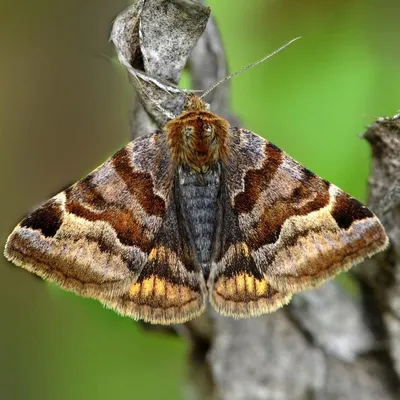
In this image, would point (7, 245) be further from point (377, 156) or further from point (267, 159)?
point (377, 156)

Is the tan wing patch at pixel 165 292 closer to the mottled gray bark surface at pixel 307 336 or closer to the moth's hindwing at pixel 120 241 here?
the moth's hindwing at pixel 120 241

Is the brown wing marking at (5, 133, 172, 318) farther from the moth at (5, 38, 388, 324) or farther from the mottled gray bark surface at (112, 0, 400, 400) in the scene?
the mottled gray bark surface at (112, 0, 400, 400)

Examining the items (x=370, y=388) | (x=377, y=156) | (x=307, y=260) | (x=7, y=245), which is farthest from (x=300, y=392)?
(x=7, y=245)

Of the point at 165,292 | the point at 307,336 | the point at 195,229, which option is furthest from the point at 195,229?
the point at 307,336

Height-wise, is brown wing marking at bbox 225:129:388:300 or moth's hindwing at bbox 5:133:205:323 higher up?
moth's hindwing at bbox 5:133:205:323

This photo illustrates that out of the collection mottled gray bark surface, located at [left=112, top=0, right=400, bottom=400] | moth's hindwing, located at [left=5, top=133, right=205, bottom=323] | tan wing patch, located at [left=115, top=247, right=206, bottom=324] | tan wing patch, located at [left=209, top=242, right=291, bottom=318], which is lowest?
mottled gray bark surface, located at [left=112, top=0, right=400, bottom=400]

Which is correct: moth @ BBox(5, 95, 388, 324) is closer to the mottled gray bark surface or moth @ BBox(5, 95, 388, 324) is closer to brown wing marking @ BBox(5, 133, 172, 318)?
brown wing marking @ BBox(5, 133, 172, 318)

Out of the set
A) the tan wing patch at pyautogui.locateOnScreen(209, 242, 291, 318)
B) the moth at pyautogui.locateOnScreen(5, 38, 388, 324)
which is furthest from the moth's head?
the tan wing patch at pyautogui.locateOnScreen(209, 242, 291, 318)

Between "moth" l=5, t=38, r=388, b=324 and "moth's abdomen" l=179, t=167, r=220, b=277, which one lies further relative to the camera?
"moth's abdomen" l=179, t=167, r=220, b=277

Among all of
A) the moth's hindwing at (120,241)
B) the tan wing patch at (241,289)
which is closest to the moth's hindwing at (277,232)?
the tan wing patch at (241,289)
